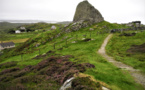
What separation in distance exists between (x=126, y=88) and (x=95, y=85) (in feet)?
19.3

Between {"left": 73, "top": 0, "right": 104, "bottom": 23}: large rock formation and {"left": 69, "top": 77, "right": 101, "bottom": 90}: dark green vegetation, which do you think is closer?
{"left": 69, "top": 77, "right": 101, "bottom": 90}: dark green vegetation

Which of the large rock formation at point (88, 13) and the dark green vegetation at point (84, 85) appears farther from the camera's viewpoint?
the large rock formation at point (88, 13)

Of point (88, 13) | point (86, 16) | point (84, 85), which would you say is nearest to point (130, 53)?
point (84, 85)

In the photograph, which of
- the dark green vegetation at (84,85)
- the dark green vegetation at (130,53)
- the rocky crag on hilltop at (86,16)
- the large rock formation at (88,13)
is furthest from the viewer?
the large rock formation at (88,13)

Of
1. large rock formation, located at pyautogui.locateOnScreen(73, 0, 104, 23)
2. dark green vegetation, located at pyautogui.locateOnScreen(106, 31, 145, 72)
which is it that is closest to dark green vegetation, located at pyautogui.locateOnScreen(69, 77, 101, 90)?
dark green vegetation, located at pyautogui.locateOnScreen(106, 31, 145, 72)

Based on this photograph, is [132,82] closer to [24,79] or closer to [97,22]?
[24,79]

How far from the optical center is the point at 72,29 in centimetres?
10088

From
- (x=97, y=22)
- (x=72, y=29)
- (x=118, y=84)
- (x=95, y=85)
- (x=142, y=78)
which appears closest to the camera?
(x=95, y=85)

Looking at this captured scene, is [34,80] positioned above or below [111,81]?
below

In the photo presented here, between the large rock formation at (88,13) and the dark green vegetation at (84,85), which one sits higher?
the large rock formation at (88,13)

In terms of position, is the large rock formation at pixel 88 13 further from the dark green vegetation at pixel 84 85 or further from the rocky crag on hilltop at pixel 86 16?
the dark green vegetation at pixel 84 85

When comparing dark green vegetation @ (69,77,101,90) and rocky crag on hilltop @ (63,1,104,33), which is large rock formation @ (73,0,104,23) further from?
dark green vegetation @ (69,77,101,90)

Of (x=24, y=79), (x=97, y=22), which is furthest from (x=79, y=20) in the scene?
(x=24, y=79)

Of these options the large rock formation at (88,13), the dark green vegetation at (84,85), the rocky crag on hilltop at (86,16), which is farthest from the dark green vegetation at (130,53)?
the large rock formation at (88,13)
